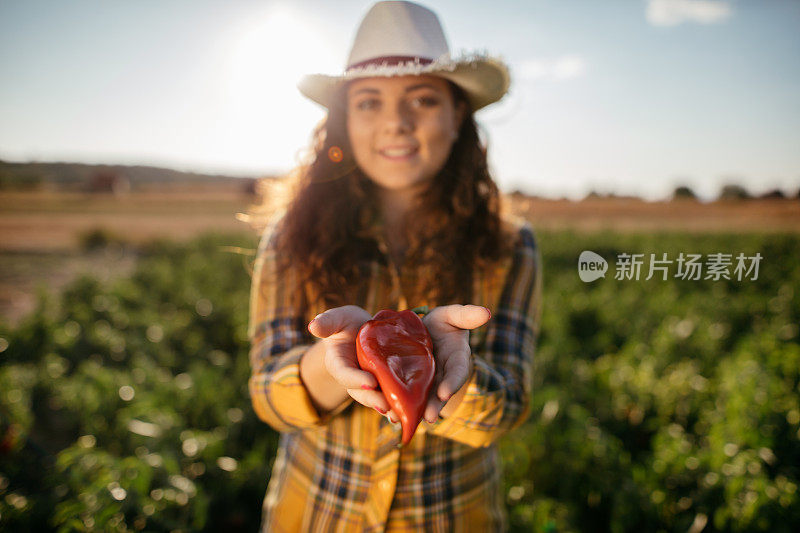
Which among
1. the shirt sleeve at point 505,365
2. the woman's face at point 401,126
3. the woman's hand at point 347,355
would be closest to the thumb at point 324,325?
the woman's hand at point 347,355

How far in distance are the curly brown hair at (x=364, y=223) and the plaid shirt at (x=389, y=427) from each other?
0.17ft

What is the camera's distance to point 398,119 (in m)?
1.35

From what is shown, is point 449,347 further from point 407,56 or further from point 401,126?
point 407,56

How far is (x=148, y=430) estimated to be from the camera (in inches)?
100

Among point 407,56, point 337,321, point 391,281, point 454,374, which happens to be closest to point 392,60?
point 407,56

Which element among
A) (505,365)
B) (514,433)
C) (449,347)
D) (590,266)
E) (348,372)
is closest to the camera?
(348,372)

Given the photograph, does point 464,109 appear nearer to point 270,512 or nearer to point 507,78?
point 507,78

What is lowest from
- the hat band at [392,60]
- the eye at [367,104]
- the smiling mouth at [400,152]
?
the smiling mouth at [400,152]

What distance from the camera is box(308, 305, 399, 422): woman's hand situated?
0.83m

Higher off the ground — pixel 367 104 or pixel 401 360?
pixel 367 104

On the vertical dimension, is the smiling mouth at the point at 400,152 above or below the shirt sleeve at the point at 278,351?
above

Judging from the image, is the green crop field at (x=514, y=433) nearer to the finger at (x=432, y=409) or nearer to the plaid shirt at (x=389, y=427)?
the plaid shirt at (x=389, y=427)

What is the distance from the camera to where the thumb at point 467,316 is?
0.88 meters

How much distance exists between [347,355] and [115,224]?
99.2ft
